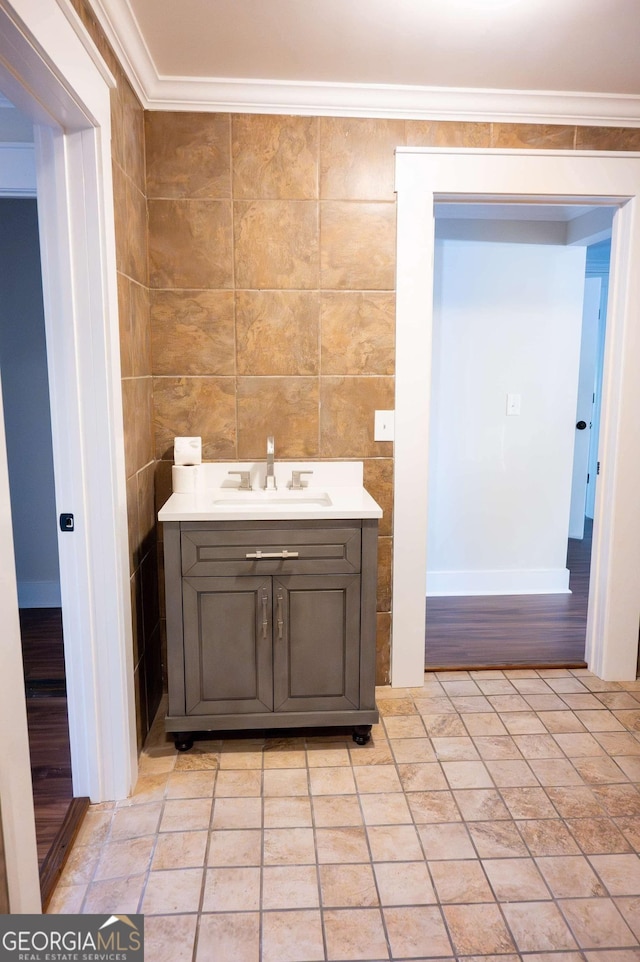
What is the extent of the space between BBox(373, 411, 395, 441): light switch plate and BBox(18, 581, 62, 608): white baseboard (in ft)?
7.06

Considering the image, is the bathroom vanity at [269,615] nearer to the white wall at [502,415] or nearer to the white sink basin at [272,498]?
the white sink basin at [272,498]

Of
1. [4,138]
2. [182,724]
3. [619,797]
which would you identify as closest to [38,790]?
[182,724]

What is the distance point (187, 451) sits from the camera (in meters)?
2.57

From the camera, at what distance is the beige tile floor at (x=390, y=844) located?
1656mm

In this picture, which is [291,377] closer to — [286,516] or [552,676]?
[286,516]

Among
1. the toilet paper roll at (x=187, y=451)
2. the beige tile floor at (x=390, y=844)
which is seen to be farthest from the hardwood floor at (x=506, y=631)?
the toilet paper roll at (x=187, y=451)

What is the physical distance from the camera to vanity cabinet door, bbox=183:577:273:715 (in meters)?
2.33

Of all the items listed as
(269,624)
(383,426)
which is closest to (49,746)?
(269,624)

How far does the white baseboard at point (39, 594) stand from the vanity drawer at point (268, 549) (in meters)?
1.91

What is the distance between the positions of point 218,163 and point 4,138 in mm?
1165

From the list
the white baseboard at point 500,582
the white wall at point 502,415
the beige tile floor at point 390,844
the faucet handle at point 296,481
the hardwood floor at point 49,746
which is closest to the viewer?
the beige tile floor at point 390,844

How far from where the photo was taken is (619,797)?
2.20 metres

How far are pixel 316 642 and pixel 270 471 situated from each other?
2.26 feet

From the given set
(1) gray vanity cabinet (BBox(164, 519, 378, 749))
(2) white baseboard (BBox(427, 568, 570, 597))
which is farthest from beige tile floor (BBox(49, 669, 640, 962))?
(2) white baseboard (BBox(427, 568, 570, 597))
